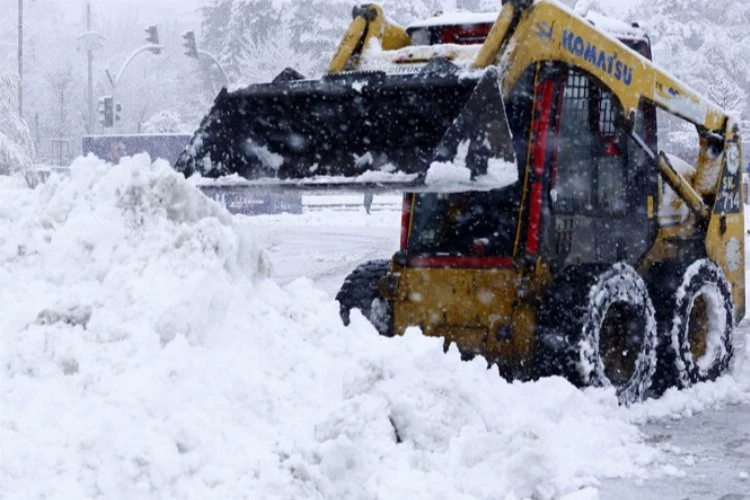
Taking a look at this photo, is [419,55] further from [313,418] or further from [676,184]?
[313,418]

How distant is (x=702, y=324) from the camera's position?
8.53 metres

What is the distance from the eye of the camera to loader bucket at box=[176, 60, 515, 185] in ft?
20.9

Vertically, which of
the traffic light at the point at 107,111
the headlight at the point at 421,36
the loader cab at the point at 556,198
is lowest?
the loader cab at the point at 556,198

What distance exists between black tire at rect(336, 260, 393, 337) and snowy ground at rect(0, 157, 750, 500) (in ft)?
4.64

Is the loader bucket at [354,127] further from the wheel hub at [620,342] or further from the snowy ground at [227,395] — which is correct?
the wheel hub at [620,342]

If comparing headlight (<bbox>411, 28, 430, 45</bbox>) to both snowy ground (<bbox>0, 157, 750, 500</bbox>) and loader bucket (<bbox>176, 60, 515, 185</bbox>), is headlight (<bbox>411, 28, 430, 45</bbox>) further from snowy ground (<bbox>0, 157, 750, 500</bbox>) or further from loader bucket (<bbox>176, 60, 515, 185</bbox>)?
snowy ground (<bbox>0, 157, 750, 500</bbox>)

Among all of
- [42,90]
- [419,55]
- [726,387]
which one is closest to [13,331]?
[419,55]

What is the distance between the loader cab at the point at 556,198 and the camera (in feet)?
23.8

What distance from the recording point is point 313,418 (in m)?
5.16

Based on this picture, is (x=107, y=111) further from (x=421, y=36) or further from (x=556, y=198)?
(x=556, y=198)

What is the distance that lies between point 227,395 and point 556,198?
3.07 meters

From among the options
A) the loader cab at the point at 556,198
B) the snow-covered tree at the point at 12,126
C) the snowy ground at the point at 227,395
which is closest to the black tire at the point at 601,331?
the snowy ground at the point at 227,395

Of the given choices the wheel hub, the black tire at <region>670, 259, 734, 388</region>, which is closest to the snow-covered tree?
the black tire at <region>670, 259, 734, 388</region>

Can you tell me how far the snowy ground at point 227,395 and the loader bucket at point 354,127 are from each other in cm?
111
